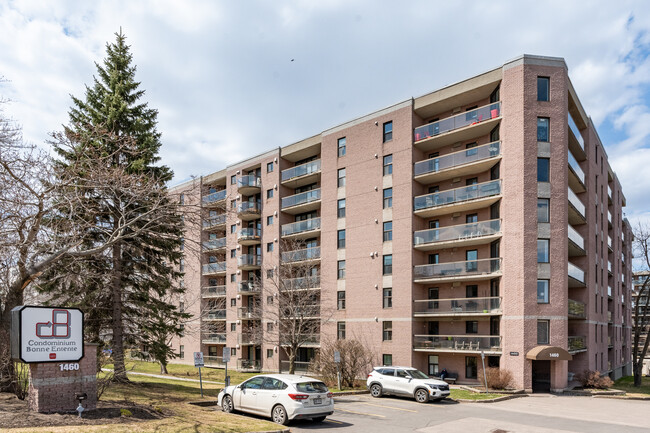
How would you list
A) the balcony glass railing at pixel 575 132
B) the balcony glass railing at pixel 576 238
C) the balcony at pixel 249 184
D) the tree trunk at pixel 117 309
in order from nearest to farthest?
1. the tree trunk at pixel 117 309
2. the balcony glass railing at pixel 576 238
3. the balcony glass railing at pixel 575 132
4. the balcony at pixel 249 184

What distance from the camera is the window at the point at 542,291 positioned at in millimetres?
28797

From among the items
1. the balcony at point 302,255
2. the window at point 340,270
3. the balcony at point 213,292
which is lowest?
the balcony at point 213,292

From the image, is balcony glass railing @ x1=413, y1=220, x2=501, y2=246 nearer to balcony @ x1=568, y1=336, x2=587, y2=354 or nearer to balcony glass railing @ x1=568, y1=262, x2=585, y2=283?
balcony glass railing @ x1=568, y1=262, x2=585, y2=283

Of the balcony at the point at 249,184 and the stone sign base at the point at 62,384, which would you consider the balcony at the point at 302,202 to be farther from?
the stone sign base at the point at 62,384

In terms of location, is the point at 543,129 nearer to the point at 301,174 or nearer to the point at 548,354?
the point at 548,354

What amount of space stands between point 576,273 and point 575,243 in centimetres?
201

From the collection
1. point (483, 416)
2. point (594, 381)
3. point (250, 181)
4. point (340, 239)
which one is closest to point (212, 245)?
point (340, 239)

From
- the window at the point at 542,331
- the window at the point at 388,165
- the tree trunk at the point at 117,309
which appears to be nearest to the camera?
the tree trunk at the point at 117,309

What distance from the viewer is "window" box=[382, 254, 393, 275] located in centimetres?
3556

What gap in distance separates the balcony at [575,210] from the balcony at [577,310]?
579 centimetres

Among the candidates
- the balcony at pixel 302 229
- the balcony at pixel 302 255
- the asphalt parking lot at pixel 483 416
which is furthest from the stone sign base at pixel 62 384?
the balcony at pixel 302 229

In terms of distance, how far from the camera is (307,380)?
15664mm

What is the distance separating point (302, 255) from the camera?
135ft

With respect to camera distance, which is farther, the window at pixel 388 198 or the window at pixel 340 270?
the window at pixel 340 270
